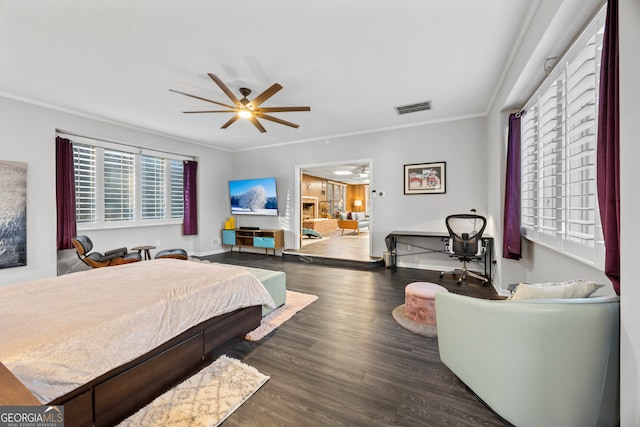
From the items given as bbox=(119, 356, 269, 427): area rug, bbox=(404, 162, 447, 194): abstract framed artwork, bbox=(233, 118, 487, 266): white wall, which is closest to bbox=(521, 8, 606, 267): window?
bbox=(233, 118, 487, 266): white wall

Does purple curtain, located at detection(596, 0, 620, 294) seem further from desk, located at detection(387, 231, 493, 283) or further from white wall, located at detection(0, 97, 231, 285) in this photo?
white wall, located at detection(0, 97, 231, 285)

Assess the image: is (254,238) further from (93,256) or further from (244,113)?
(244,113)

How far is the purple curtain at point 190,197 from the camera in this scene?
236 inches

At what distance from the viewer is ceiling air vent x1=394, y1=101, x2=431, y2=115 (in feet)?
13.2

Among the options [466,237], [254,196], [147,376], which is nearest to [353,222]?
[254,196]

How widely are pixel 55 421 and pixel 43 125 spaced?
482 cm

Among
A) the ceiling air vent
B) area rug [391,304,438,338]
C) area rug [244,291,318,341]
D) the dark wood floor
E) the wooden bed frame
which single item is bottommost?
the dark wood floor

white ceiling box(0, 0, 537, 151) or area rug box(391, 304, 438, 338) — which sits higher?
white ceiling box(0, 0, 537, 151)

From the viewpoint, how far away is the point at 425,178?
488 centimetres

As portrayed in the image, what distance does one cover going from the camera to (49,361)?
1114 mm

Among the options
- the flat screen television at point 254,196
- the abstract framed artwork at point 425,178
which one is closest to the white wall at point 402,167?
the abstract framed artwork at point 425,178

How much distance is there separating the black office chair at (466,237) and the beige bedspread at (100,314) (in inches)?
122

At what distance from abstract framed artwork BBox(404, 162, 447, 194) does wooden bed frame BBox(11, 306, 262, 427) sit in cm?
400

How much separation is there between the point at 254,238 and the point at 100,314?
490cm
